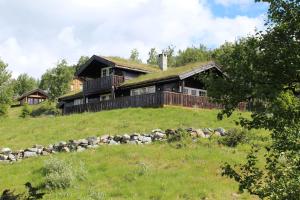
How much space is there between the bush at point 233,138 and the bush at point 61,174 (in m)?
7.92

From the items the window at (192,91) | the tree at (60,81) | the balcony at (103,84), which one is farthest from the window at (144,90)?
the tree at (60,81)

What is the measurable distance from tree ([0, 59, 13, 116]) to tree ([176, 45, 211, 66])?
46.8 meters

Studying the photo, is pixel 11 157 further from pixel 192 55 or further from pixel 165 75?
pixel 192 55

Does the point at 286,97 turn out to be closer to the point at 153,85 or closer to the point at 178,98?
the point at 178,98

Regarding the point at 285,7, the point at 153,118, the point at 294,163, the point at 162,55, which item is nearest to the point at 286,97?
the point at 294,163

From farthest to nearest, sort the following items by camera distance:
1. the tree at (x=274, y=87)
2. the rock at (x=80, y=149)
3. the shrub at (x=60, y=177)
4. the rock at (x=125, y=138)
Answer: the rock at (x=125, y=138), the rock at (x=80, y=149), the shrub at (x=60, y=177), the tree at (x=274, y=87)

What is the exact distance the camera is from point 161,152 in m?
23.8

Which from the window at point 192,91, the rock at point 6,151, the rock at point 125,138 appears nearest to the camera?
the rock at point 125,138

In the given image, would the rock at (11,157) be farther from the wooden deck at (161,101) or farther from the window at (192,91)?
Result: the window at (192,91)

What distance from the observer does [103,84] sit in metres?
47.6

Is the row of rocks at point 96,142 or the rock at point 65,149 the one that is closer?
the rock at point 65,149

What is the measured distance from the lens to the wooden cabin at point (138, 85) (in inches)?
1538

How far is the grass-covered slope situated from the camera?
101 feet

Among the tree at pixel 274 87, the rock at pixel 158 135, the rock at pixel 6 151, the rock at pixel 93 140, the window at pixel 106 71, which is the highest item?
the window at pixel 106 71
